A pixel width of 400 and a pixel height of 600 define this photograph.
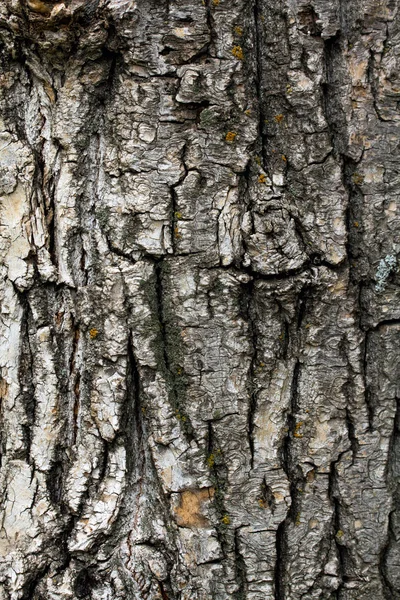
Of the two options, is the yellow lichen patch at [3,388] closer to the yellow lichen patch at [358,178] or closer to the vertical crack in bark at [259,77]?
the vertical crack in bark at [259,77]

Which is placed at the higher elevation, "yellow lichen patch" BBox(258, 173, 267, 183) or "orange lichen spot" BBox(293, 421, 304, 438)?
"yellow lichen patch" BBox(258, 173, 267, 183)

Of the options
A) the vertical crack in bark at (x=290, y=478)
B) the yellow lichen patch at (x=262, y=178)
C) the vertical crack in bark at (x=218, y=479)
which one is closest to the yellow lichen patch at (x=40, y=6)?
the yellow lichen patch at (x=262, y=178)

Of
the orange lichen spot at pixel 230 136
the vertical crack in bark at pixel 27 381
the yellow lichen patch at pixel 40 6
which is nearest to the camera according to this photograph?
the yellow lichen patch at pixel 40 6

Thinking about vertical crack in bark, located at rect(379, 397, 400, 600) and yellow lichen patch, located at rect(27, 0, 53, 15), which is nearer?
yellow lichen patch, located at rect(27, 0, 53, 15)

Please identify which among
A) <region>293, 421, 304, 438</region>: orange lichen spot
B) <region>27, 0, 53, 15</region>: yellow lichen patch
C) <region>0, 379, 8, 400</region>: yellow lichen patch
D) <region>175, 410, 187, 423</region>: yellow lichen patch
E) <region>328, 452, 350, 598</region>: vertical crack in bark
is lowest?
<region>328, 452, 350, 598</region>: vertical crack in bark

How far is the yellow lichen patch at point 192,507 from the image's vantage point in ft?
5.10

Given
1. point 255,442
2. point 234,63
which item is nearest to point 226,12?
point 234,63

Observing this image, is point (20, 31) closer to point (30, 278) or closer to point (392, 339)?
point (30, 278)

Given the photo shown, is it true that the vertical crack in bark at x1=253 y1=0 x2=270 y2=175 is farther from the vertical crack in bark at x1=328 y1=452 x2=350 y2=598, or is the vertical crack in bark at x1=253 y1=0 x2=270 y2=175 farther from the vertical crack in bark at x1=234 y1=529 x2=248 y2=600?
the vertical crack in bark at x1=234 y1=529 x2=248 y2=600

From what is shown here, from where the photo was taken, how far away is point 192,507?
1556 mm

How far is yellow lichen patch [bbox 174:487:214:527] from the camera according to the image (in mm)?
1555

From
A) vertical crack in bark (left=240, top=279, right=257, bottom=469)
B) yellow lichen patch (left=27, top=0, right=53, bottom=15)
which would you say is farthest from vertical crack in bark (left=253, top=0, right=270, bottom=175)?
yellow lichen patch (left=27, top=0, right=53, bottom=15)

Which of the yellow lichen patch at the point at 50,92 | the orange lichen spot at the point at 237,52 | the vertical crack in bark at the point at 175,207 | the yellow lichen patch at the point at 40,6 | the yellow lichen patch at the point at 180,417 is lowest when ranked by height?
the yellow lichen patch at the point at 180,417

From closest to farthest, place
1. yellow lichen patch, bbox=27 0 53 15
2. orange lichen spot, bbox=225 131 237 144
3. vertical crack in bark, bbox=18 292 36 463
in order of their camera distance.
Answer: yellow lichen patch, bbox=27 0 53 15
orange lichen spot, bbox=225 131 237 144
vertical crack in bark, bbox=18 292 36 463
